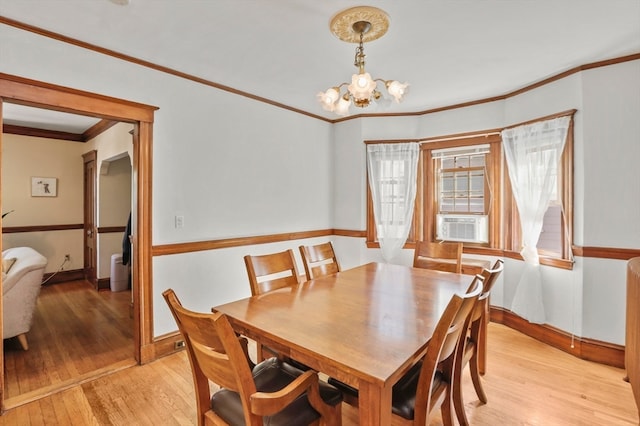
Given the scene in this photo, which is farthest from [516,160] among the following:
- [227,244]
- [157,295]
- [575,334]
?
[157,295]

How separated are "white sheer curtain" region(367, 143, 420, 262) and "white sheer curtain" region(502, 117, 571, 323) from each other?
1.14 metres

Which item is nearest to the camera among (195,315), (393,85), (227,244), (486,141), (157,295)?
(195,315)

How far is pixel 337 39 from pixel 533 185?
2.35 m

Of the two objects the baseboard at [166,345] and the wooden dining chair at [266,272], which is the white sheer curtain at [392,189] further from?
the baseboard at [166,345]

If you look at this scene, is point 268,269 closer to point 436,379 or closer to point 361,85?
point 436,379

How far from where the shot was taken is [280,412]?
1.24 m

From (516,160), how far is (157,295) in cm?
371

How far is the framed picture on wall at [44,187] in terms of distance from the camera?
16.4 ft

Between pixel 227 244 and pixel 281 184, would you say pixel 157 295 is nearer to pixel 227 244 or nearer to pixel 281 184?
pixel 227 244

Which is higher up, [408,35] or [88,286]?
[408,35]

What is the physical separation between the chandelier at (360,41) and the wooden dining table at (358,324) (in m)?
1.20

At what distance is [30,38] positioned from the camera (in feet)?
6.87

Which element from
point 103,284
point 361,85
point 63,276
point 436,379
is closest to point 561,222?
point 436,379

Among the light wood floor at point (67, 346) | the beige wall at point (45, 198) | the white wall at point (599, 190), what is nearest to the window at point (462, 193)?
the white wall at point (599, 190)
